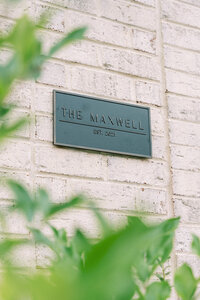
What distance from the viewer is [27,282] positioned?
0.18 meters

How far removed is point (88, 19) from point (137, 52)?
0.69 feet

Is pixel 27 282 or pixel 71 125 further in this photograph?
pixel 71 125

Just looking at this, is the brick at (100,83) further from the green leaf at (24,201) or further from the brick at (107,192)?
the green leaf at (24,201)

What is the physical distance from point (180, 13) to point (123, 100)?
492 mm

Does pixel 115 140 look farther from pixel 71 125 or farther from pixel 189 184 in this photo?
pixel 189 184

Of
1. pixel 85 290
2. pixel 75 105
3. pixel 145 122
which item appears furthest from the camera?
pixel 145 122

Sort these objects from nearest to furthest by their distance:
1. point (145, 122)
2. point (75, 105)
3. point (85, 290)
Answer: point (85, 290)
point (75, 105)
point (145, 122)

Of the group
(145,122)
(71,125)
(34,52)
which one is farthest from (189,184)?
(34,52)

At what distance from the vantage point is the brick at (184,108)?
1.89 metres

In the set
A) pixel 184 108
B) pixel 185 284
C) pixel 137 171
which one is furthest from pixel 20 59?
pixel 184 108

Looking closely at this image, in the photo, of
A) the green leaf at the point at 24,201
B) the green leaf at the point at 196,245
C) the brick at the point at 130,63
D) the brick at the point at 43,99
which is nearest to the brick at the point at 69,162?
the brick at the point at 43,99

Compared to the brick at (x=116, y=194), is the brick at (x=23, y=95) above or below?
above

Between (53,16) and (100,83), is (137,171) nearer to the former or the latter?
(100,83)

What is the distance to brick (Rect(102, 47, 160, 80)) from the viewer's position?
1.83 meters
